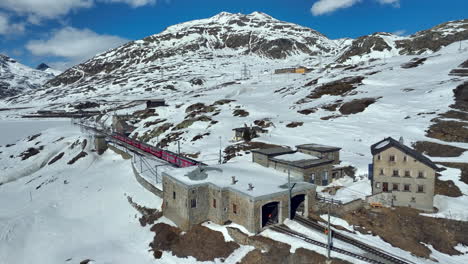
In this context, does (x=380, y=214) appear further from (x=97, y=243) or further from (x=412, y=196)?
(x=97, y=243)

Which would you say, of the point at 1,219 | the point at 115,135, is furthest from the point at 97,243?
the point at 115,135

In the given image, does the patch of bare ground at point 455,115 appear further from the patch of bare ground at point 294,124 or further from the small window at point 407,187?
the small window at point 407,187

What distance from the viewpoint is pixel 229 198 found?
29453mm

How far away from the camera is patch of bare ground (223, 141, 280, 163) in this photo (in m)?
52.5

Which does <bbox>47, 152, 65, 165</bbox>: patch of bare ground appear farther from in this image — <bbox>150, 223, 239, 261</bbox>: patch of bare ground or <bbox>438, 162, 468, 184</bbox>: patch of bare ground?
<bbox>438, 162, 468, 184</bbox>: patch of bare ground

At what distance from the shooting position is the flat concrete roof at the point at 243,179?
1138 inches

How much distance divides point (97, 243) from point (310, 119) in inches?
2140

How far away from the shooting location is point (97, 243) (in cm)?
3253

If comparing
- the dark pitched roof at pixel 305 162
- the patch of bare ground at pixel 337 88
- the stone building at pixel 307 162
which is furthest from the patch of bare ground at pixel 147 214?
the patch of bare ground at pixel 337 88

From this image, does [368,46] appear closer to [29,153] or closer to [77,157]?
[77,157]

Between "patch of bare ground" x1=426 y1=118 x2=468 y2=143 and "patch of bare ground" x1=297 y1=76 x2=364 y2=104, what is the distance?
38.1 m

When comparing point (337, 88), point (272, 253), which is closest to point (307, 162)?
point (272, 253)

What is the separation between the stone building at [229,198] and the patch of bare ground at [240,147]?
17.8m

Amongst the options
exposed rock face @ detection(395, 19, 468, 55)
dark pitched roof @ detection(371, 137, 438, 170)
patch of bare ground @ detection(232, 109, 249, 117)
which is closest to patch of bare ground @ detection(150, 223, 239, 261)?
dark pitched roof @ detection(371, 137, 438, 170)
